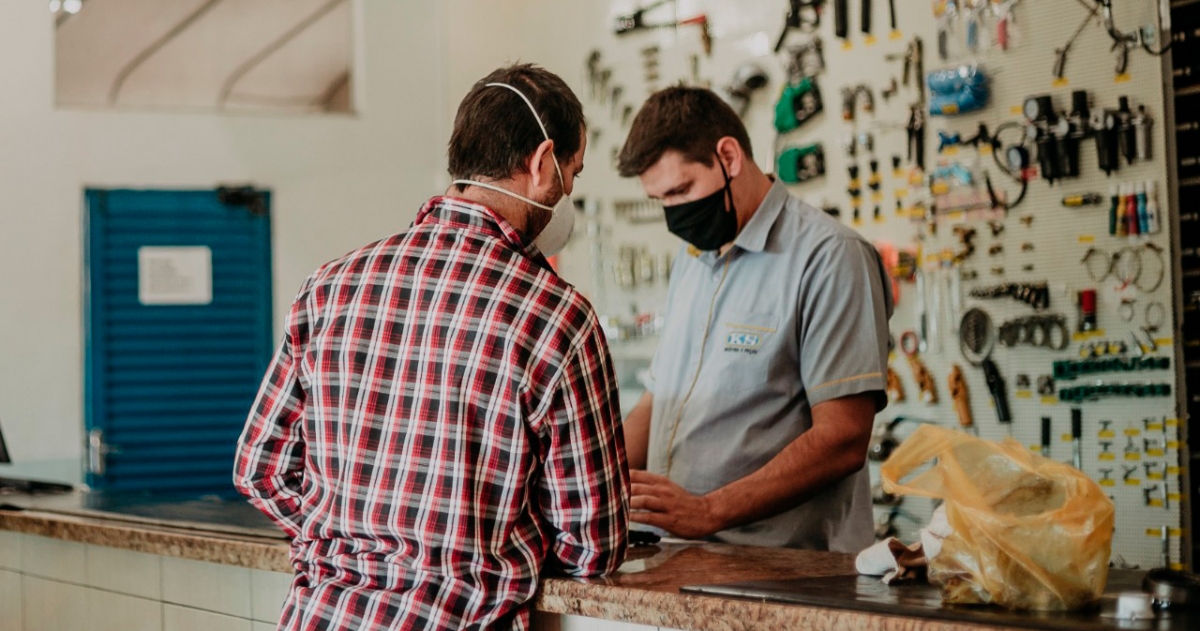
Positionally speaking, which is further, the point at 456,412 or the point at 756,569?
the point at 756,569

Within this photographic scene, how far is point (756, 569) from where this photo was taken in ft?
6.45

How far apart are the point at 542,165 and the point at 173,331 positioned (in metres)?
4.99

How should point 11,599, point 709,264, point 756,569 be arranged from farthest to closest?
point 11,599 < point 709,264 < point 756,569

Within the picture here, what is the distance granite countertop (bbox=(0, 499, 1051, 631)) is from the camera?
4.97 ft

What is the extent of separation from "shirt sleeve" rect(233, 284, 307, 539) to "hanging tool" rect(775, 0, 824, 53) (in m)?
3.80

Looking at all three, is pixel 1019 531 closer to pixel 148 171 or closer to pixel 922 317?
pixel 922 317

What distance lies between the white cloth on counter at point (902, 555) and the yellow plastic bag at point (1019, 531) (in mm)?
54

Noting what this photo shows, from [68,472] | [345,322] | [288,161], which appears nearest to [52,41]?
[288,161]

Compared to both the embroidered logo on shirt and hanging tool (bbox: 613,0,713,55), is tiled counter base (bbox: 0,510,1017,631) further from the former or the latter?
hanging tool (bbox: 613,0,713,55)

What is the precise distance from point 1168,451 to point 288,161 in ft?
15.1

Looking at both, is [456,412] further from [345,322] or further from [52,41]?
[52,41]

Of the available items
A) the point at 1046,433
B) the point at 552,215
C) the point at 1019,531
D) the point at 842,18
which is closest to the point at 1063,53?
the point at 842,18

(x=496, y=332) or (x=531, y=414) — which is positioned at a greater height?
(x=496, y=332)

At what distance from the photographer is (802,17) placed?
5.21m
